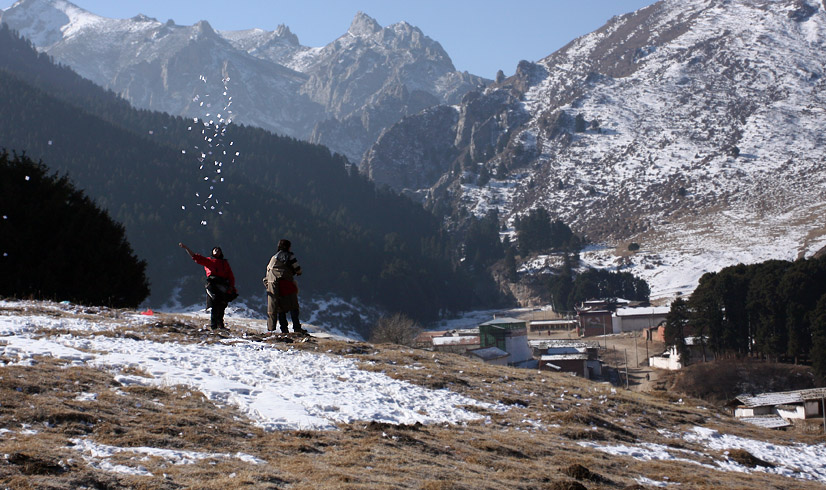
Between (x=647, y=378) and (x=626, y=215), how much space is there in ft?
395

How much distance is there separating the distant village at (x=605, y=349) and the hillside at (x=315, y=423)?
26.2 m

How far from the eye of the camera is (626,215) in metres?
186

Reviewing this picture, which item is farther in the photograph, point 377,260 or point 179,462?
point 377,260

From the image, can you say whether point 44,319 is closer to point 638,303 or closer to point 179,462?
point 179,462

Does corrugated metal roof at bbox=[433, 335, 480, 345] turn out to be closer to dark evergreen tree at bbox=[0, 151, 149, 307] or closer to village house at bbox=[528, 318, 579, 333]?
village house at bbox=[528, 318, 579, 333]

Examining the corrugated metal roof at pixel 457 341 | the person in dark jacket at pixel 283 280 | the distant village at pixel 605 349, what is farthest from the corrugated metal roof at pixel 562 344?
the person in dark jacket at pixel 283 280

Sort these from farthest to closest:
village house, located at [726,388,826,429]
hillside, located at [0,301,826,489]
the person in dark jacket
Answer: village house, located at [726,388,826,429] → the person in dark jacket → hillside, located at [0,301,826,489]

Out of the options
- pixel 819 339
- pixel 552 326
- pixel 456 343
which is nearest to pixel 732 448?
pixel 819 339

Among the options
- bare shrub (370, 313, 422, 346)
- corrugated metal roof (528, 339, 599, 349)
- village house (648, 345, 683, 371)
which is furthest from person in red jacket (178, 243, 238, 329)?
corrugated metal roof (528, 339, 599, 349)

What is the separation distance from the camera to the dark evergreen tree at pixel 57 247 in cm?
2870

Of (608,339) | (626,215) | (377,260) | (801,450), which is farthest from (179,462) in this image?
(626,215)

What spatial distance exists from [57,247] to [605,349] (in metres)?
75.3

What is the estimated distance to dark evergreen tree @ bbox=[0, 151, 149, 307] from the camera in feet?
94.2

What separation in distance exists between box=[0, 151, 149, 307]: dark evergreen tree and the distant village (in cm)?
2471
